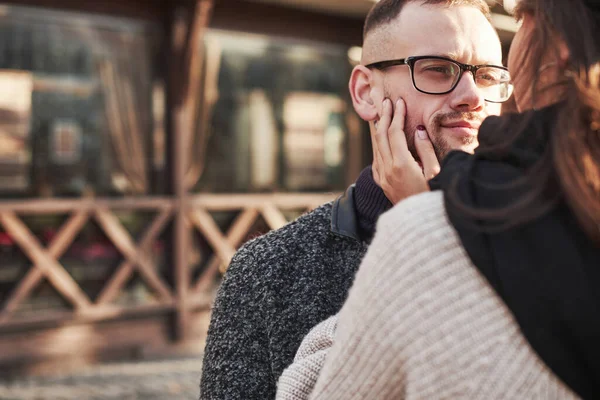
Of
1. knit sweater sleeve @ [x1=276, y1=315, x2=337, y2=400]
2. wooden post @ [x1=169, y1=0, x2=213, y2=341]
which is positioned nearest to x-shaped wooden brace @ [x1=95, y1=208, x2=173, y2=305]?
wooden post @ [x1=169, y1=0, x2=213, y2=341]

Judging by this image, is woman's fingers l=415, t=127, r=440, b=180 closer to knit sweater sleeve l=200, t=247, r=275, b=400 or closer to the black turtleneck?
the black turtleneck

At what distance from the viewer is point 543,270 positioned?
949mm

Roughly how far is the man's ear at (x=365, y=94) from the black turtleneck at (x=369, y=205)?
0.23 meters

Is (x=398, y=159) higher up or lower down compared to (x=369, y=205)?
higher up

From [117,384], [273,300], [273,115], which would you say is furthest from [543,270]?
[273,115]

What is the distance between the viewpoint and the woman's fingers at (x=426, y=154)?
6.15 feet

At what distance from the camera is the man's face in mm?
2025

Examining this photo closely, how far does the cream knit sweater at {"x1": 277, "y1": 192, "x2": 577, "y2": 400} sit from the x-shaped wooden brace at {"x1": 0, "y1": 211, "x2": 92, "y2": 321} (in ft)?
20.0

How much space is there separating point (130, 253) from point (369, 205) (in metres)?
5.53

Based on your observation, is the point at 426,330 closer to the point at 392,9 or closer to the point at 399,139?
the point at 399,139

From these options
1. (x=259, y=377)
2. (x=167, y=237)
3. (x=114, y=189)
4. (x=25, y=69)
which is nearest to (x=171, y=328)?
(x=167, y=237)

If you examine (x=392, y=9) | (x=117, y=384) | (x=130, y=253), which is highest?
(x=392, y=9)

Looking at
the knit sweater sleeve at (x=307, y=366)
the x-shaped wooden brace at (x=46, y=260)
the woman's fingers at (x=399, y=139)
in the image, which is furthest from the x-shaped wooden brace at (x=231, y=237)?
the knit sweater sleeve at (x=307, y=366)

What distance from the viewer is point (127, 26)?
7340mm
